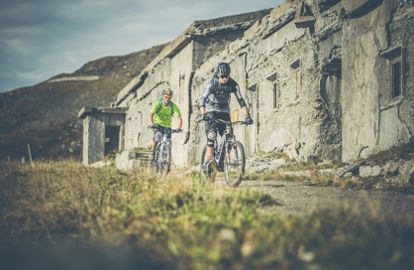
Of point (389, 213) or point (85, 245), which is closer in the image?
point (85, 245)

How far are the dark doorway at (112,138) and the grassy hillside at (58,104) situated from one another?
9.52 meters

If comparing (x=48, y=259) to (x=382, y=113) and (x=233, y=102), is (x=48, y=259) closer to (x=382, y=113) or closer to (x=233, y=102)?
(x=382, y=113)

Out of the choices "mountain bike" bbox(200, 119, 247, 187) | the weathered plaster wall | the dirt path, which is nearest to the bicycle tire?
"mountain bike" bbox(200, 119, 247, 187)

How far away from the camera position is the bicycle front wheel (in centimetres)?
838

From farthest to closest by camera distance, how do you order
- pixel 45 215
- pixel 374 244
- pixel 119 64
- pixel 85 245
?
pixel 119 64 < pixel 45 215 < pixel 85 245 < pixel 374 244

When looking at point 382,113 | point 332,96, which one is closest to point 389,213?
point 382,113

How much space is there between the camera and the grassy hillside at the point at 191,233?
4.17 m

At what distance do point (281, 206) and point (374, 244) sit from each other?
7.10 feet

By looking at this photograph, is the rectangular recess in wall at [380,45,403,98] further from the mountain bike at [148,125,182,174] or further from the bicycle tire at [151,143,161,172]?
the bicycle tire at [151,143,161,172]

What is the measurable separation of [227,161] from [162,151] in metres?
3.15

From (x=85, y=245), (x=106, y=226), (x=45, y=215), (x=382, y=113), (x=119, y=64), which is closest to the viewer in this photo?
(x=85, y=245)

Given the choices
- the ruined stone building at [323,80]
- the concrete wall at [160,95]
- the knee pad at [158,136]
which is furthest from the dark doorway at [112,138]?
the knee pad at [158,136]

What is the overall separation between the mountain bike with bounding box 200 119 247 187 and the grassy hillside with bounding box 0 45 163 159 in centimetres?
3330

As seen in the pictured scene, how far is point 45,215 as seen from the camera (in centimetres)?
627
